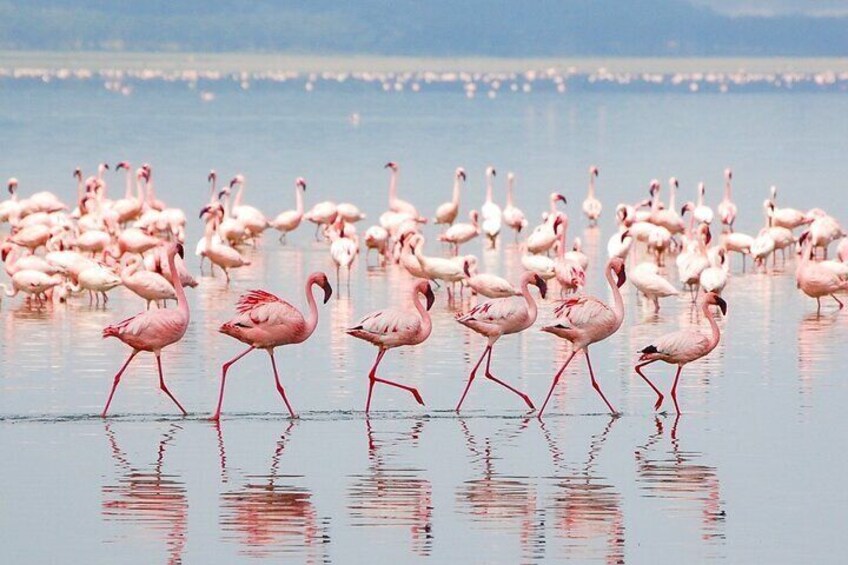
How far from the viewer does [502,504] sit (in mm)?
10789

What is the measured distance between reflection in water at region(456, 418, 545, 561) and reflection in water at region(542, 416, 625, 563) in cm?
14

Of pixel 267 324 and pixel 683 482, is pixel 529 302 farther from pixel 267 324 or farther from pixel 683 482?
pixel 683 482

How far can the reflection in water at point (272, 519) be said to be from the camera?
9820 millimetres

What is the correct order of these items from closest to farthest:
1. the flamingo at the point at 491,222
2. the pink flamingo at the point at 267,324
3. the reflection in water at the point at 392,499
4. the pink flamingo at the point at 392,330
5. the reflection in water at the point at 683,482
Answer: the reflection in water at the point at 392,499
the reflection in water at the point at 683,482
the pink flamingo at the point at 267,324
the pink flamingo at the point at 392,330
the flamingo at the point at 491,222

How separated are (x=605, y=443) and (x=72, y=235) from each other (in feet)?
40.5

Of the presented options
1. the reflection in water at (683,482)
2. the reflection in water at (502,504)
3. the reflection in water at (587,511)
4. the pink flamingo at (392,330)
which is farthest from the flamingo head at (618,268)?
the reflection in water at (502,504)

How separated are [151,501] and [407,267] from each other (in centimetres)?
955

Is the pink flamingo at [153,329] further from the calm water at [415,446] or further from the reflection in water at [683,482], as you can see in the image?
the reflection in water at [683,482]

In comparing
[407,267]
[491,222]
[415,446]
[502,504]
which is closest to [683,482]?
[502,504]

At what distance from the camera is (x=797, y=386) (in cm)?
1463

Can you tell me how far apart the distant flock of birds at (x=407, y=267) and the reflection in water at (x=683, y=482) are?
1.23 meters

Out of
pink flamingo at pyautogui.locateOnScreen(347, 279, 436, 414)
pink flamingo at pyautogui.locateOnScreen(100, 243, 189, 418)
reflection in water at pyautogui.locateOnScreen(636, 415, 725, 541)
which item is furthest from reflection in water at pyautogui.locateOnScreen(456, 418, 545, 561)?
pink flamingo at pyautogui.locateOnScreen(100, 243, 189, 418)

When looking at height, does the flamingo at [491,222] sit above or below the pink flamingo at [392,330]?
above

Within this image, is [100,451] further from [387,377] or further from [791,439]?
[791,439]
